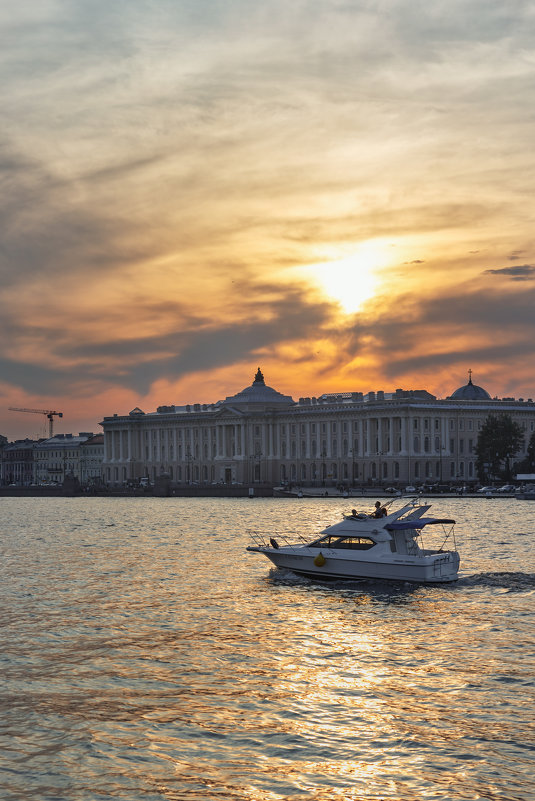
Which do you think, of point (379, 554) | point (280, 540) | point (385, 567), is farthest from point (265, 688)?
point (280, 540)

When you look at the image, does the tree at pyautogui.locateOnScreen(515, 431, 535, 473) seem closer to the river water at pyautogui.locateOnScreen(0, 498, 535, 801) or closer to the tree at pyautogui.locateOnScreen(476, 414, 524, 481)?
the tree at pyautogui.locateOnScreen(476, 414, 524, 481)

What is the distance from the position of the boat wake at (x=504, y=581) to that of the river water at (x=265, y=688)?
4.4 inches

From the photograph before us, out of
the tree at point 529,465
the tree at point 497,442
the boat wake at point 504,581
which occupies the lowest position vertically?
the boat wake at point 504,581

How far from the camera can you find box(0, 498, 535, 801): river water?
16.6 m

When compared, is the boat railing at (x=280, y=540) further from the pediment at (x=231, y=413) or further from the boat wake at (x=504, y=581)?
the pediment at (x=231, y=413)

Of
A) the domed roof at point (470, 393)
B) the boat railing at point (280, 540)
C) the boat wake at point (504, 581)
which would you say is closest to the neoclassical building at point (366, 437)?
the domed roof at point (470, 393)

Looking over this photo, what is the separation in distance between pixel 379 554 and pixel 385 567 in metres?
0.54

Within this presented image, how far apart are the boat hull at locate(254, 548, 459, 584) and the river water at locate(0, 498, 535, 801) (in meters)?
0.48

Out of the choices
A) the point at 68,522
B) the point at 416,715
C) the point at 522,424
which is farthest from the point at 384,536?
the point at 522,424

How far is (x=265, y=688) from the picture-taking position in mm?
22078

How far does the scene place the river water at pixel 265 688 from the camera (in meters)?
16.6

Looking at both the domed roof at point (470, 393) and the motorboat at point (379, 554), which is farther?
the domed roof at point (470, 393)

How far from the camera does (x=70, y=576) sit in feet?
143

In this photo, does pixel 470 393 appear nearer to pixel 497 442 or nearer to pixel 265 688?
pixel 497 442
